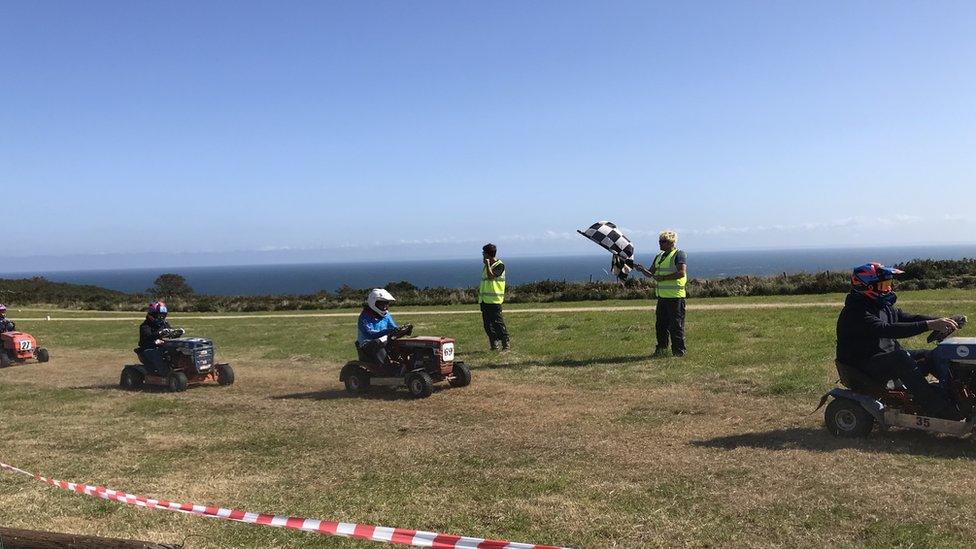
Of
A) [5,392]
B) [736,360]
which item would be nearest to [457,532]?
[736,360]

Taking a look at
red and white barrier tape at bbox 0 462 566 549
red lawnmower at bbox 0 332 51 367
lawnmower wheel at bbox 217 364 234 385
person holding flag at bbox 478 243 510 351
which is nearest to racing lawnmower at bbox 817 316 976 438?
Answer: red and white barrier tape at bbox 0 462 566 549

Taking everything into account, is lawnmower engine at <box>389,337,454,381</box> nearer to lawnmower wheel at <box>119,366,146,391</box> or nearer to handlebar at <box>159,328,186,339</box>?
handlebar at <box>159,328,186,339</box>

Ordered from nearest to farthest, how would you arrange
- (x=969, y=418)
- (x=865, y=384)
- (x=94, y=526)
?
(x=94, y=526), (x=969, y=418), (x=865, y=384)

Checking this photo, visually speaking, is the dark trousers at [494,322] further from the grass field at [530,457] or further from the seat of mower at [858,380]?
the seat of mower at [858,380]

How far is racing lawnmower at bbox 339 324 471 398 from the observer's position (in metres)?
11.3

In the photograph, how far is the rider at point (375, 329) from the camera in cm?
1134

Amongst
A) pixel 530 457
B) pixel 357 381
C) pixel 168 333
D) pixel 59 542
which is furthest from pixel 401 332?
pixel 59 542

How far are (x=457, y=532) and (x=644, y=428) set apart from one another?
3648mm

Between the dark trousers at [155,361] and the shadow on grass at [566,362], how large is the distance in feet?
20.4

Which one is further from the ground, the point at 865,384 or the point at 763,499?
the point at 865,384

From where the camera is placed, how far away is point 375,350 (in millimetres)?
11430

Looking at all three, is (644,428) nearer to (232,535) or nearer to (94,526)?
(232,535)

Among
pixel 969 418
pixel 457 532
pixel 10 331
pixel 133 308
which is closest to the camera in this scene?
pixel 457 532

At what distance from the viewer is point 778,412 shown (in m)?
8.51
